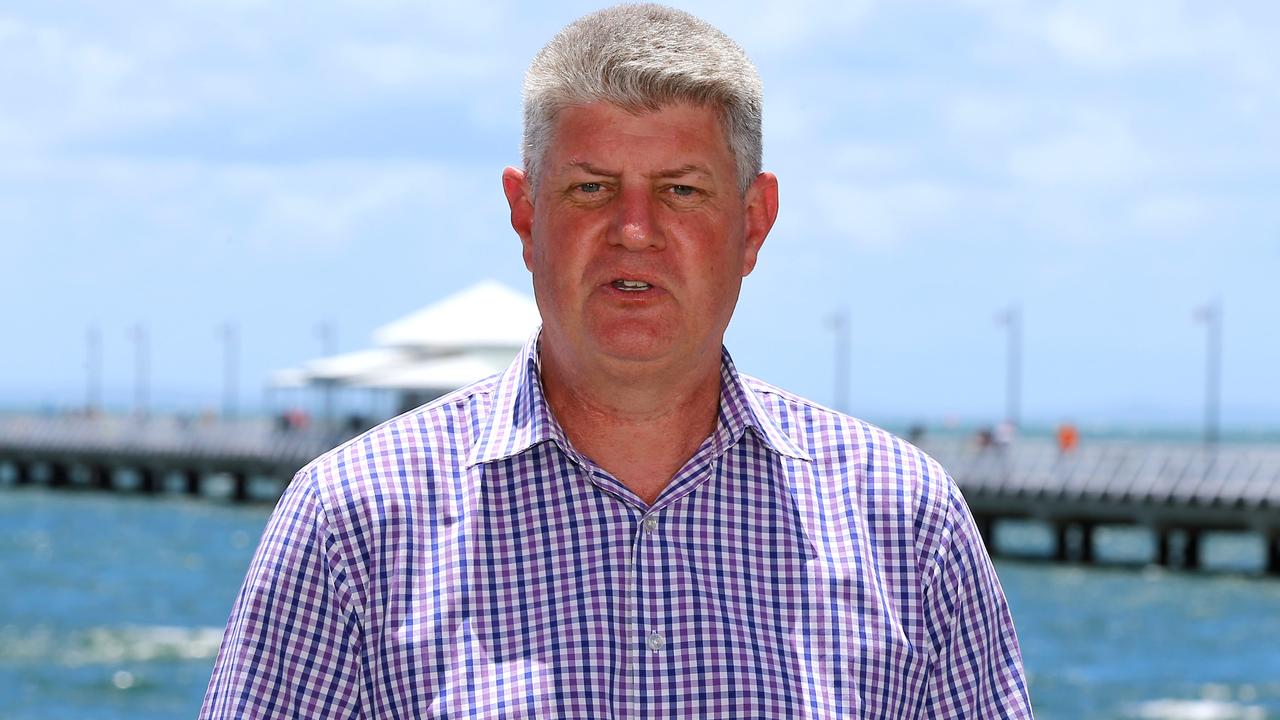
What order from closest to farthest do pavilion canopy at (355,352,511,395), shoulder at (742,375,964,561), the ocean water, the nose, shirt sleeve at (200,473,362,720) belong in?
shirt sleeve at (200,473,362,720) < the nose < shoulder at (742,375,964,561) < the ocean water < pavilion canopy at (355,352,511,395)

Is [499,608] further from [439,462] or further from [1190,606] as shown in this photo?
[1190,606]

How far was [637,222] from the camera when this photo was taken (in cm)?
223

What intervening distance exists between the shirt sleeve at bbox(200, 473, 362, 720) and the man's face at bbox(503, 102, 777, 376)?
1.43ft

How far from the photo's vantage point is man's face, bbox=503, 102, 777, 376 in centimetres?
224

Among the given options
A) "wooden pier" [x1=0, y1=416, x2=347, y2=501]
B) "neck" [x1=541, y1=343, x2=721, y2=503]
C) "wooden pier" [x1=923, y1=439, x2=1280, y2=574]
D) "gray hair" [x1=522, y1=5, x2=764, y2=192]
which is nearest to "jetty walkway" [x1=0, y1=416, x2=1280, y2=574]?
"wooden pier" [x1=923, y1=439, x2=1280, y2=574]

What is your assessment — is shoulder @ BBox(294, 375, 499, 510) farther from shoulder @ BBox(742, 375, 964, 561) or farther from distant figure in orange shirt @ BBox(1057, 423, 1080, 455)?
distant figure in orange shirt @ BBox(1057, 423, 1080, 455)

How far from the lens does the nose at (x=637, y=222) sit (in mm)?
2227

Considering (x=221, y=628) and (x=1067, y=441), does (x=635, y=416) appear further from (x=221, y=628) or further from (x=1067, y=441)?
(x=1067, y=441)

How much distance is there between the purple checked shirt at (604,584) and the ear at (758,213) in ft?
0.58

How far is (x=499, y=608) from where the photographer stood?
2.21m

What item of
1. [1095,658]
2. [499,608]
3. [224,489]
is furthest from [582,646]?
[224,489]

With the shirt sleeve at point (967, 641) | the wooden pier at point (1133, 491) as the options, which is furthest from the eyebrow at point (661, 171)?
the wooden pier at point (1133, 491)

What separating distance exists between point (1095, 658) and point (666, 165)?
25.7 meters

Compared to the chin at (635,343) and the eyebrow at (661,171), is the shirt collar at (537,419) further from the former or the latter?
the eyebrow at (661,171)
